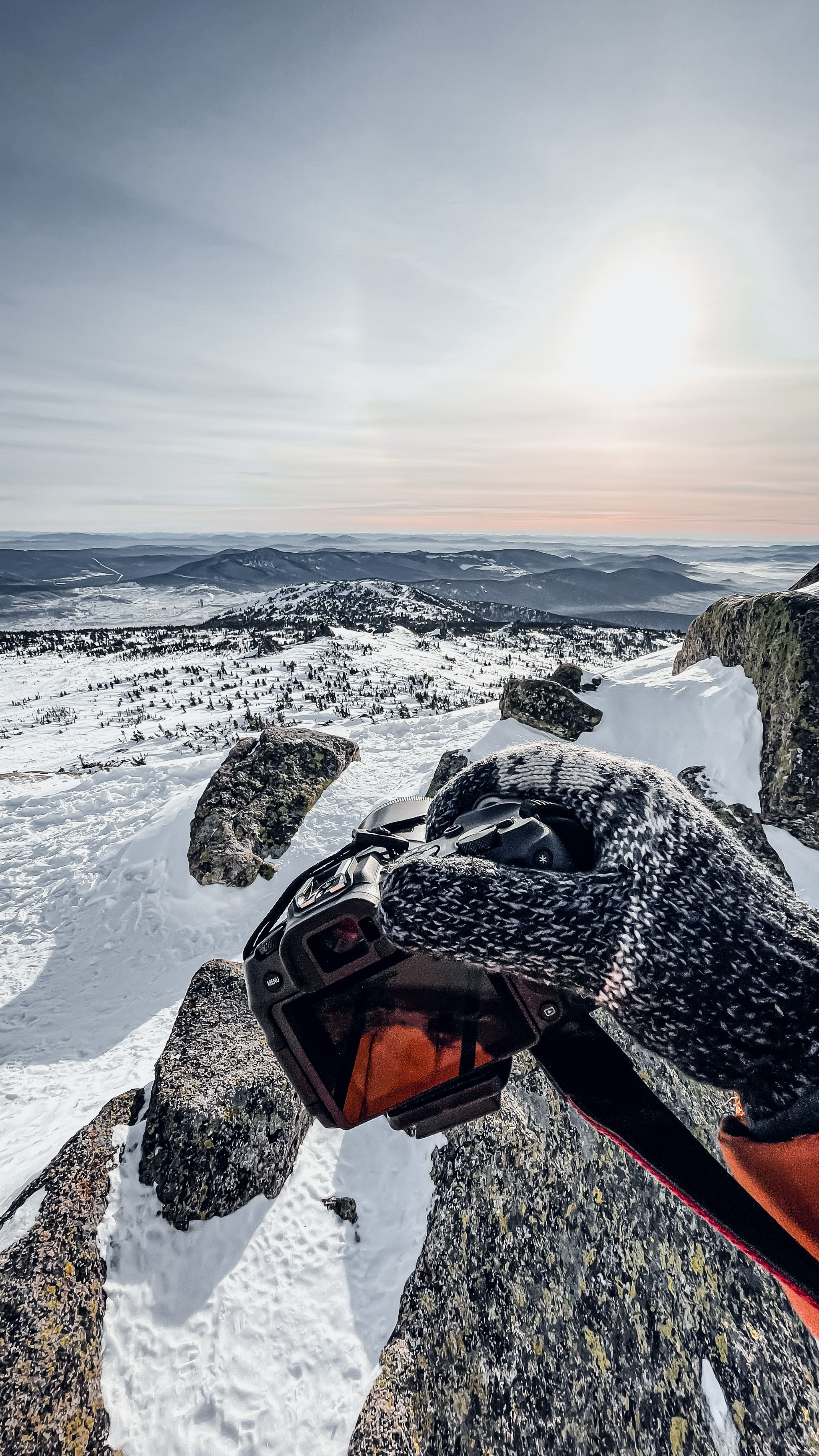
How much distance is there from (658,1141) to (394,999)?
0.76m

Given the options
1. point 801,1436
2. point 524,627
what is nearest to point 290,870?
point 801,1436

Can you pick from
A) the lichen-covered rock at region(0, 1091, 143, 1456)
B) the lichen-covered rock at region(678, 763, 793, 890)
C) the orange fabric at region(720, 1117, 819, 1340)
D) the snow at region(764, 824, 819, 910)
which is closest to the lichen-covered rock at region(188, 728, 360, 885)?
the lichen-covered rock at region(0, 1091, 143, 1456)

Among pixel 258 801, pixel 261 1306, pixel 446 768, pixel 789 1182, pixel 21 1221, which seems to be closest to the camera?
pixel 789 1182

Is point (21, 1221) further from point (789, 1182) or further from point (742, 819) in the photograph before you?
point (742, 819)

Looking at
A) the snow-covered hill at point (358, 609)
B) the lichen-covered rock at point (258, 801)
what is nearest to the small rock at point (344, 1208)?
the lichen-covered rock at point (258, 801)

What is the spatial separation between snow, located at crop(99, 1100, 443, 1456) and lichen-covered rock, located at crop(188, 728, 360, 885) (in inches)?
189

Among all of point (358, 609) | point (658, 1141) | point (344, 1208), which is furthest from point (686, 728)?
point (358, 609)

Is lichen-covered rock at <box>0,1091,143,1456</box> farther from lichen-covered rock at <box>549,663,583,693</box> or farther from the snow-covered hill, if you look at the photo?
the snow-covered hill

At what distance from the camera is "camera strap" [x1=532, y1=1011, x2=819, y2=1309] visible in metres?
1.17

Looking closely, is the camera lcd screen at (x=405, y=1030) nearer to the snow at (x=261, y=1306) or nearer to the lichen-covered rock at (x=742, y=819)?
the snow at (x=261, y=1306)

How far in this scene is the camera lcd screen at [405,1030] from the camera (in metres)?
1.47

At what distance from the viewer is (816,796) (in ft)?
23.0

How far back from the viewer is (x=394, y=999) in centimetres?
150

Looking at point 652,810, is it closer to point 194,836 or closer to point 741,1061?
point 741,1061
